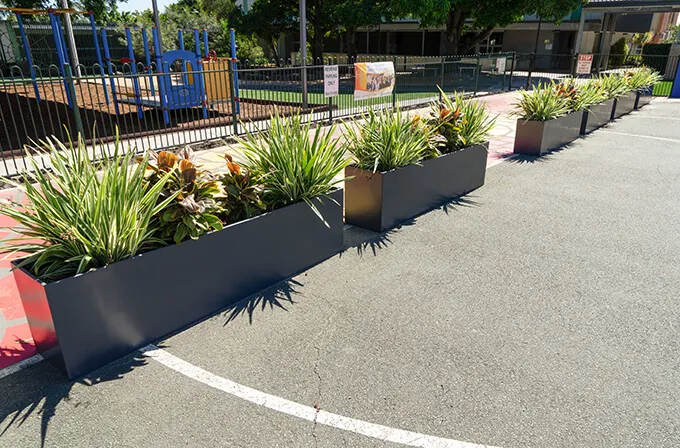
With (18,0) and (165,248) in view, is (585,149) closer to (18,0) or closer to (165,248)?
(165,248)

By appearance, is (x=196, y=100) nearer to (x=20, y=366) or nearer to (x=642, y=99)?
(x=20, y=366)

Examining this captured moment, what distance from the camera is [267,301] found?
4309 mm

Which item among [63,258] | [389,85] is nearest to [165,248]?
[63,258]

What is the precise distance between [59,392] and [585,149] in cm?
1102

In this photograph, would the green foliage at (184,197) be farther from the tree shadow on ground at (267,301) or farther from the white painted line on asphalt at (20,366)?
the white painted line on asphalt at (20,366)

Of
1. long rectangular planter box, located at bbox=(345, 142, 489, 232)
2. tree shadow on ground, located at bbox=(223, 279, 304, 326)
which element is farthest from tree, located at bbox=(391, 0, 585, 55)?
tree shadow on ground, located at bbox=(223, 279, 304, 326)

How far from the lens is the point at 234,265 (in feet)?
13.6

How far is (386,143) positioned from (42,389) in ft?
14.0

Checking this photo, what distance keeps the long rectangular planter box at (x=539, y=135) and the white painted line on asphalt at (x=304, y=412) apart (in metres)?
8.36

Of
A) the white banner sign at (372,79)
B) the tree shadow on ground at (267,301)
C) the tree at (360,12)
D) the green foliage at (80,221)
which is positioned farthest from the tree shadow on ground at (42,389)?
the tree at (360,12)

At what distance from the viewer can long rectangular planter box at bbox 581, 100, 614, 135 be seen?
1208cm

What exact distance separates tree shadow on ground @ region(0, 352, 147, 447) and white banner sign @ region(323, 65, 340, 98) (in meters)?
9.36

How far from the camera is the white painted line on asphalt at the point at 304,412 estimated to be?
2.82 metres

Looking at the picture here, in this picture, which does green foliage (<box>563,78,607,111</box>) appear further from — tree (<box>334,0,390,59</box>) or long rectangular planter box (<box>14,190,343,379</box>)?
tree (<box>334,0,390,59</box>)
